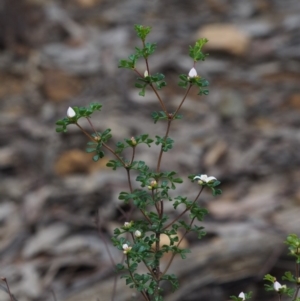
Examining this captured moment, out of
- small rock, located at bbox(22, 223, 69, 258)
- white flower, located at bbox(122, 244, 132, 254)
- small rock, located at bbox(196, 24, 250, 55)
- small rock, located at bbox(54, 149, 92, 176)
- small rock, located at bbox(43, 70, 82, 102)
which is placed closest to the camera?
white flower, located at bbox(122, 244, 132, 254)

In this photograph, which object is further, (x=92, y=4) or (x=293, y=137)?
(x=92, y=4)

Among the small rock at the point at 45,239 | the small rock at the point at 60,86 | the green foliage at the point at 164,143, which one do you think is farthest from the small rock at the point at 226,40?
the green foliage at the point at 164,143

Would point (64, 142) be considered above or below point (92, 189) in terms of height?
above

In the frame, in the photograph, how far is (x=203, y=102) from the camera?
13.4ft

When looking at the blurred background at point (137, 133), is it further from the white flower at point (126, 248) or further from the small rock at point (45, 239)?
the white flower at point (126, 248)

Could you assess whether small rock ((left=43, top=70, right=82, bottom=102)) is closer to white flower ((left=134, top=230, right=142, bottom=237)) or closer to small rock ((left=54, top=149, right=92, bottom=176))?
small rock ((left=54, top=149, right=92, bottom=176))

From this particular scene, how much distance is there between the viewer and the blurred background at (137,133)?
2.57 metres

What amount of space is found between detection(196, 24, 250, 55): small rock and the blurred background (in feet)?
0.03

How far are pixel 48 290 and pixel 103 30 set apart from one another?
2780 millimetres

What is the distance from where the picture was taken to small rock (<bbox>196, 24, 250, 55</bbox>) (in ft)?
14.7

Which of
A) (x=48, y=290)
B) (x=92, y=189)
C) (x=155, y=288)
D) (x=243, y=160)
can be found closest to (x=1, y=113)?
(x=92, y=189)

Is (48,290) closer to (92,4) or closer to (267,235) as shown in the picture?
(267,235)

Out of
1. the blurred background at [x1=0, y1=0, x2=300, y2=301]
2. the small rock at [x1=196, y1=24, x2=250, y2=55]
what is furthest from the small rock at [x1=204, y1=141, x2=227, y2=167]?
the small rock at [x1=196, y1=24, x2=250, y2=55]

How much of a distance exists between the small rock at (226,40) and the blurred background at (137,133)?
0.01 metres
